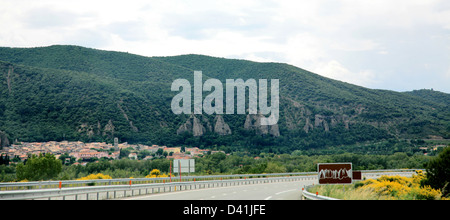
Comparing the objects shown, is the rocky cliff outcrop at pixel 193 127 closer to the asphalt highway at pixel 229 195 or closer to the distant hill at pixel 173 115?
the distant hill at pixel 173 115

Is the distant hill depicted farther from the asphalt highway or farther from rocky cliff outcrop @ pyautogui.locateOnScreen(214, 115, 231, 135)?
the asphalt highway

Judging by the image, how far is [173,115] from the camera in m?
121

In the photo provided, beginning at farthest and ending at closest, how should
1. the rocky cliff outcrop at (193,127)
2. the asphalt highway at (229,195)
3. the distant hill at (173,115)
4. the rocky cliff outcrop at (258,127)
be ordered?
1. the rocky cliff outcrop at (258,127)
2. the rocky cliff outcrop at (193,127)
3. the distant hill at (173,115)
4. the asphalt highway at (229,195)

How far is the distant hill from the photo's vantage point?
343 feet

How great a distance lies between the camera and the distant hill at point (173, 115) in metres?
104

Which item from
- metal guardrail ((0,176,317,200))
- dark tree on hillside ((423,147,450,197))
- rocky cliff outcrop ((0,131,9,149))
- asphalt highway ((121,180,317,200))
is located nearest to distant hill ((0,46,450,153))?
rocky cliff outcrop ((0,131,9,149))

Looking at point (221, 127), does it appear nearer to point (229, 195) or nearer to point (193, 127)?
point (193, 127)

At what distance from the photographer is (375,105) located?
127 meters

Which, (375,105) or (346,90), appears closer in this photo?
(375,105)

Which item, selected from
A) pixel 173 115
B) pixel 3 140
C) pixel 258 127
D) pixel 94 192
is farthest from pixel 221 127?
pixel 94 192

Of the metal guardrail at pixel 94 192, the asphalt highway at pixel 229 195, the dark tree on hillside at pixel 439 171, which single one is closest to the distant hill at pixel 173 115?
the metal guardrail at pixel 94 192
